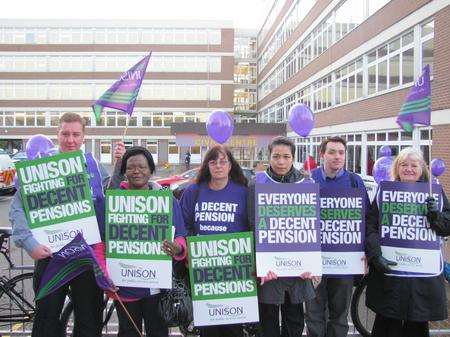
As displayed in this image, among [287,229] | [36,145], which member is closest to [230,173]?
[287,229]

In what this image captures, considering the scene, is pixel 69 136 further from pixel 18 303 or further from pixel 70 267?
pixel 18 303

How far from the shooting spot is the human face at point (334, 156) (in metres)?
4.19

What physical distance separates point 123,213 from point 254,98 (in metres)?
63.3

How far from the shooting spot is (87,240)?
12.0 ft

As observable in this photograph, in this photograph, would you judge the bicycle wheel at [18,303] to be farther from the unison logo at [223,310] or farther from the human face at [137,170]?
the unison logo at [223,310]

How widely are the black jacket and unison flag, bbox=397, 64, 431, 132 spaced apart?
92 centimetres

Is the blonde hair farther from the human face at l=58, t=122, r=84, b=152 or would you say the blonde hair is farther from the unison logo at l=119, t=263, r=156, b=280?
the human face at l=58, t=122, r=84, b=152

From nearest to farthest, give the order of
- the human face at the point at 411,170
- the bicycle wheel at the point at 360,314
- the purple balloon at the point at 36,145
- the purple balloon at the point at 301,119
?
the human face at the point at 411,170 → the bicycle wheel at the point at 360,314 → the purple balloon at the point at 301,119 → the purple balloon at the point at 36,145

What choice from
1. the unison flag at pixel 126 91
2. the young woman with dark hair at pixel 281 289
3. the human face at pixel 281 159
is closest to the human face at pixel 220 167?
the young woman with dark hair at pixel 281 289

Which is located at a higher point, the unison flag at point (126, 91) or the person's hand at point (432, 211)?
the unison flag at point (126, 91)

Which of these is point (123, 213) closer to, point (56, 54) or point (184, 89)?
point (184, 89)

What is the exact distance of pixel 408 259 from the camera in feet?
12.9

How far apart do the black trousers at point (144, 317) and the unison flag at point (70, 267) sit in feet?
0.78

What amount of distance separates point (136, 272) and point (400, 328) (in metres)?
2.33
